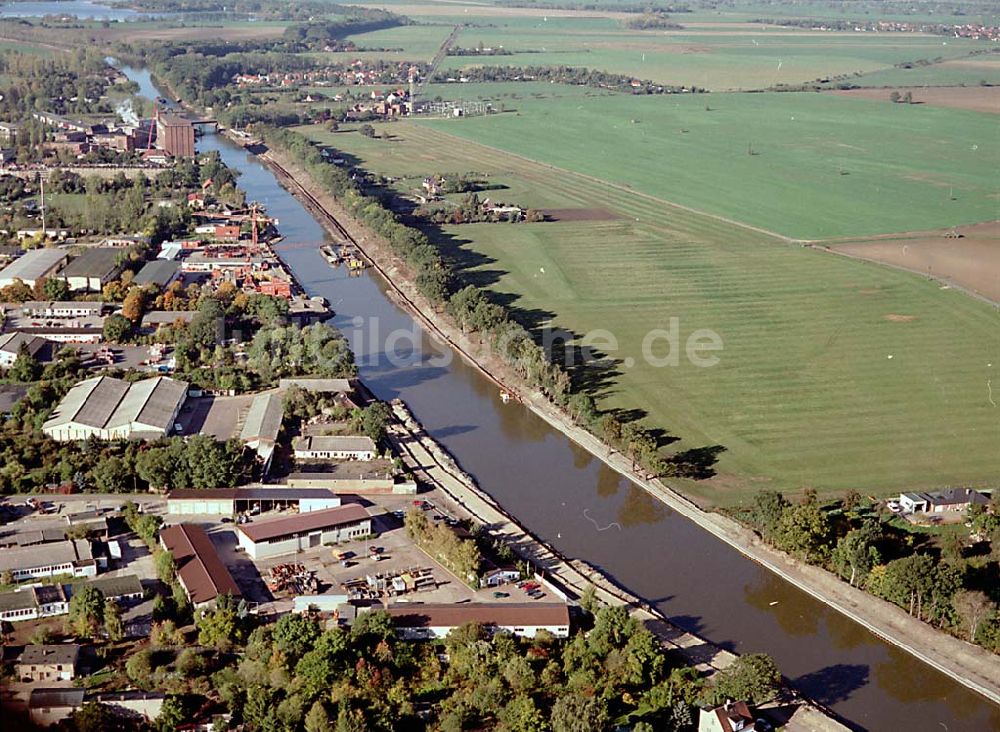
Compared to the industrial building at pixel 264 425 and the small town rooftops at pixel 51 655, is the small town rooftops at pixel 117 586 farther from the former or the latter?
the industrial building at pixel 264 425

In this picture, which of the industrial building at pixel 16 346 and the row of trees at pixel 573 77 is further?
the row of trees at pixel 573 77

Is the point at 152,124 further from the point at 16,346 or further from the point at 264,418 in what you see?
the point at 264,418

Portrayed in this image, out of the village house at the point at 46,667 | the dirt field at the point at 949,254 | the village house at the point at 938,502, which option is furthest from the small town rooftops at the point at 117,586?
the dirt field at the point at 949,254

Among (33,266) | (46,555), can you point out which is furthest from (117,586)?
(33,266)

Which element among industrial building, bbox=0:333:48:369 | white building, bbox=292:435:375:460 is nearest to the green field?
industrial building, bbox=0:333:48:369

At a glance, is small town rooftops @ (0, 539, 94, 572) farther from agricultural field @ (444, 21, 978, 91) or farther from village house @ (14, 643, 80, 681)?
agricultural field @ (444, 21, 978, 91)

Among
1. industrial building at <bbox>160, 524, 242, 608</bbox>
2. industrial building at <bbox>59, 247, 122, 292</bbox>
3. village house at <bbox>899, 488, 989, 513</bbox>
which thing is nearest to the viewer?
industrial building at <bbox>160, 524, 242, 608</bbox>
